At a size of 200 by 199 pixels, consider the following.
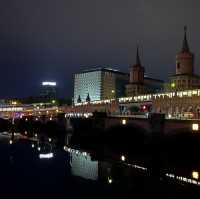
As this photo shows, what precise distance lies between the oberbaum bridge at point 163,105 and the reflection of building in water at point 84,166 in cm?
1241

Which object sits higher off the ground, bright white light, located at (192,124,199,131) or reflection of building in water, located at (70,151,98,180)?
bright white light, located at (192,124,199,131)

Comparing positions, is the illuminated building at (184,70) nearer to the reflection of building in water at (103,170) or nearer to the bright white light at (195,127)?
the bright white light at (195,127)

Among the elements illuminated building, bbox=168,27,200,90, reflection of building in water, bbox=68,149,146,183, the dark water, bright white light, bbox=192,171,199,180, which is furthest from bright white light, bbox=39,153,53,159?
illuminated building, bbox=168,27,200,90

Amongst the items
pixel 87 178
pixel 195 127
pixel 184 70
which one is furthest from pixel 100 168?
pixel 184 70

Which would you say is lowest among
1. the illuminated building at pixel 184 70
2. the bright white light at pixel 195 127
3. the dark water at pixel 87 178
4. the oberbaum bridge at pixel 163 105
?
the dark water at pixel 87 178

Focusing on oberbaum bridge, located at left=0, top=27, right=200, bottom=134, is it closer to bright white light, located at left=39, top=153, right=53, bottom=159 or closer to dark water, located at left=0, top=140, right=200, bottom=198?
dark water, located at left=0, top=140, right=200, bottom=198

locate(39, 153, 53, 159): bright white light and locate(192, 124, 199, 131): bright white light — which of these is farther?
locate(39, 153, 53, 159): bright white light

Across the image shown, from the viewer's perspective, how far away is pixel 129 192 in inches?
1361

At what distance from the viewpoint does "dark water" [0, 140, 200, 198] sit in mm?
34125

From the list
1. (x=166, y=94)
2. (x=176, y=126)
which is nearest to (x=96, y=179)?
(x=176, y=126)

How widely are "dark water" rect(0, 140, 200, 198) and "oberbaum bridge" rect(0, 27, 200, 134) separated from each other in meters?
8.70

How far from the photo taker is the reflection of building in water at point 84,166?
4343 centimetres

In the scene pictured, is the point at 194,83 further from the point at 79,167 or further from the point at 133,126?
the point at 79,167

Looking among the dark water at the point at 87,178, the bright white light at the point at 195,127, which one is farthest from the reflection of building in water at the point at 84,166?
the bright white light at the point at 195,127
